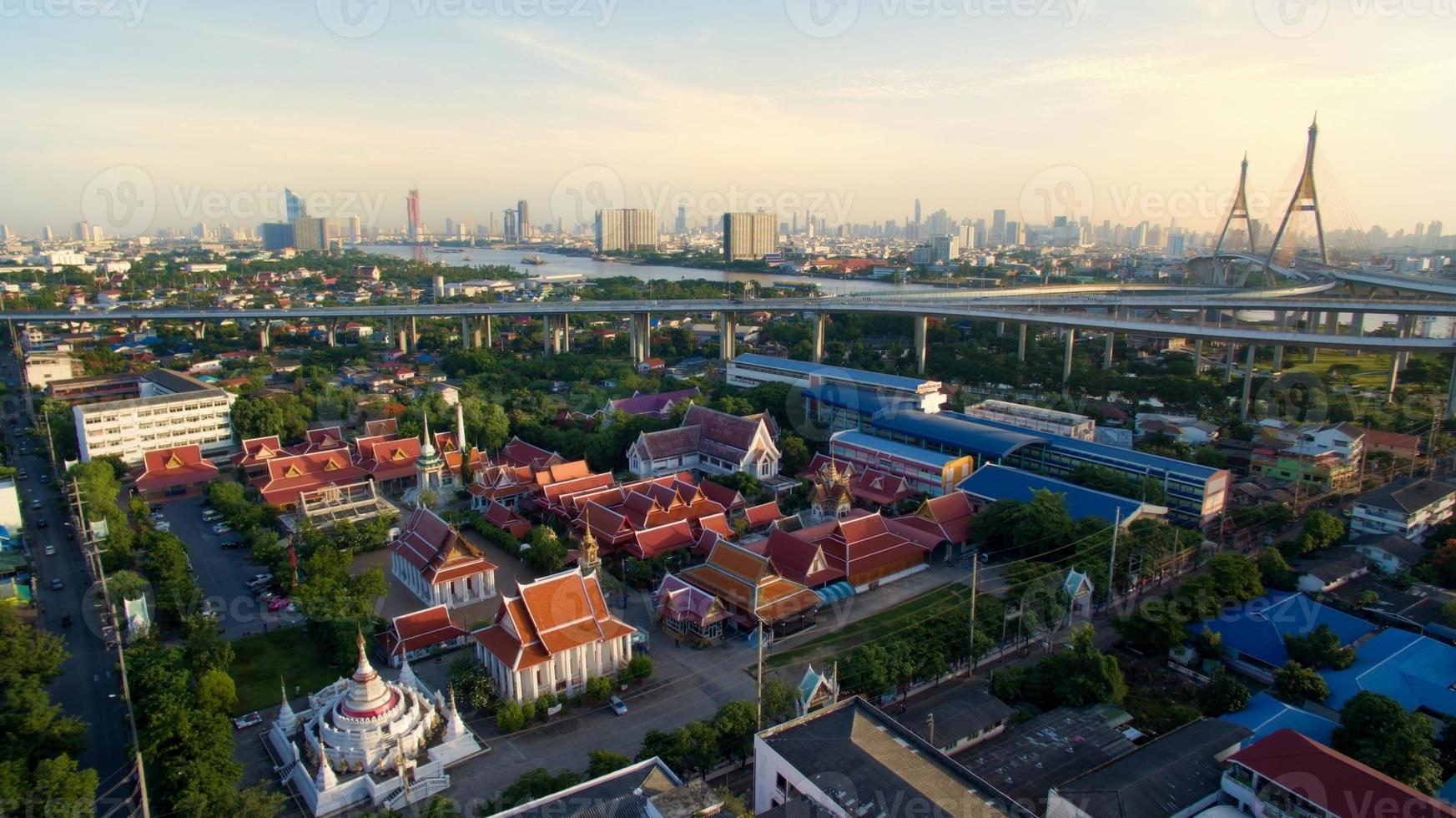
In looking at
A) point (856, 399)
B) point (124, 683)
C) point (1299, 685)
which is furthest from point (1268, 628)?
point (124, 683)

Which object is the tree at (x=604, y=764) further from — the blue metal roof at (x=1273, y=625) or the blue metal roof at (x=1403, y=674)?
the blue metal roof at (x=1403, y=674)

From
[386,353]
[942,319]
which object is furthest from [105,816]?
[942,319]

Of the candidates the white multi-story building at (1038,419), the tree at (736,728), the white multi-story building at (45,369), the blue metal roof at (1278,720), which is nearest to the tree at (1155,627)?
the blue metal roof at (1278,720)

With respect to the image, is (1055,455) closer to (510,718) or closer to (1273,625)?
(1273,625)

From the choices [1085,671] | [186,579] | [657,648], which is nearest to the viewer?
[1085,671]

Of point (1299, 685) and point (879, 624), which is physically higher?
point (1299, 685)

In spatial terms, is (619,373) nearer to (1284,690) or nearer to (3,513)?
(3,513)
